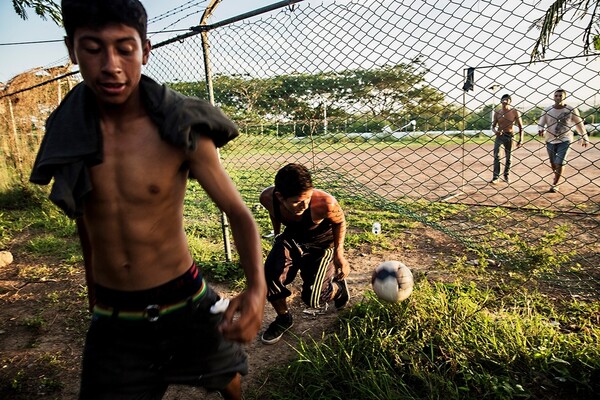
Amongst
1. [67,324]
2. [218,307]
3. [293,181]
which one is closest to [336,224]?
[293,181]

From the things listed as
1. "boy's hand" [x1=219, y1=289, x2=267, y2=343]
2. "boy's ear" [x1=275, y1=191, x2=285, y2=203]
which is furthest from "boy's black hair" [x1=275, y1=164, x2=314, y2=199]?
"boy's hand" [x1=219, y1=289, x2=267, y2=343]

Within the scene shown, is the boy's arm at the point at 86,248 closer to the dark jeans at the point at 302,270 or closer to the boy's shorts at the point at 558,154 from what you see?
the dark jeans at the point at 302,270

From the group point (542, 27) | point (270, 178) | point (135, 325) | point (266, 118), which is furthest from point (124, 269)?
point (270, 178)

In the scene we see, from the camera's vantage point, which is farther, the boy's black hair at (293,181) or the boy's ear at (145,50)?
the boy's black hair at (293,181)

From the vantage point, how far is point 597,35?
1.82 m

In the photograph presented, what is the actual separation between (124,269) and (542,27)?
2.40 m

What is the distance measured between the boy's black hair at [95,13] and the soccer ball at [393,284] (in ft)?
7.23

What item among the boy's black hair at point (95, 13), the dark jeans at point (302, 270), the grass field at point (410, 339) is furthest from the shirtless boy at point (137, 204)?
the dark jeans at point (302, 270)

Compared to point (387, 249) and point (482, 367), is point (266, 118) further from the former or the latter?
point (482, 367)

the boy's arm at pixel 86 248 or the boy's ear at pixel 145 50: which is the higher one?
the boy's ear at pixel 145 50

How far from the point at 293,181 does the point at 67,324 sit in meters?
2.45

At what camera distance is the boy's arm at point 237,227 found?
4.14 feet

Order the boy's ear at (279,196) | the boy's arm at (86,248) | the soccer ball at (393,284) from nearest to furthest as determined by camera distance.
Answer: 1. the boy's arm at (86,248)
2. the soccer ball at (393,284)
3. the boy's ear at (279,196)

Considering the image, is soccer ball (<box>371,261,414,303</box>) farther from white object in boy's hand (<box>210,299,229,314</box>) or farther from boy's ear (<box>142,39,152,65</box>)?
boy's ear (<box>142,39,152,65</box>)
